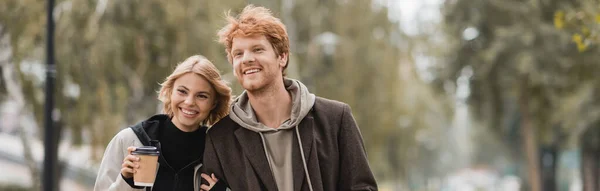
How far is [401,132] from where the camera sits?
90.3ft

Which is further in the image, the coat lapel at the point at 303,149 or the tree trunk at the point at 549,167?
the tree trunk at the point at 549,167

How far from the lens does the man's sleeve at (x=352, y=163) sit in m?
3.68

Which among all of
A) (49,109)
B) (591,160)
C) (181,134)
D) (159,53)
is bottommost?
(181,134)

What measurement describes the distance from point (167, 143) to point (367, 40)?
17.2m

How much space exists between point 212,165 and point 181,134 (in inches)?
12.2

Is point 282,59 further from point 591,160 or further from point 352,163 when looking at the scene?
point 591,160

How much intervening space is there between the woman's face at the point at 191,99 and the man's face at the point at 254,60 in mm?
273

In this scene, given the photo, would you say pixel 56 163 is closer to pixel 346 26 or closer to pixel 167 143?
pixel 346 26

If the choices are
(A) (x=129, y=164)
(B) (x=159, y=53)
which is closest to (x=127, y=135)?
(A) (x=129, y=164)

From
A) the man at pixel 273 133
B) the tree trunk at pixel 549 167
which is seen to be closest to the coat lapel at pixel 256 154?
the man at pixel 273 133

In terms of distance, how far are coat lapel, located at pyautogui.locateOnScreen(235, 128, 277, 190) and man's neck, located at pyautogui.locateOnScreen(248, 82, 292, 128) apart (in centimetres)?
10

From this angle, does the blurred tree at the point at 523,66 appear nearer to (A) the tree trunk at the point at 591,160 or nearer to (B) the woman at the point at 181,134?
(A) the tree trunk at the point at 591,160

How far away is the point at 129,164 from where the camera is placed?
3645mm

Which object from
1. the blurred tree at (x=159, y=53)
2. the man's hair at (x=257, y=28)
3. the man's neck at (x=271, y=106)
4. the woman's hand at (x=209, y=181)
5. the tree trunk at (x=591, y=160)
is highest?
the blurred tree at (x=159, y=53)
